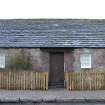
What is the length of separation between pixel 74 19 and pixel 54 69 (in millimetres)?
6559

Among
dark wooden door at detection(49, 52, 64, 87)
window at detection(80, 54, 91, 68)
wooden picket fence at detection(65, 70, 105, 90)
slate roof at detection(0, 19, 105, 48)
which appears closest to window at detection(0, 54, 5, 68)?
slate roof at detection(0, 19, 105, 48)

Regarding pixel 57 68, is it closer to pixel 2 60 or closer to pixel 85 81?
pixel 85 81

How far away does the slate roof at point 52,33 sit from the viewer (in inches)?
1125

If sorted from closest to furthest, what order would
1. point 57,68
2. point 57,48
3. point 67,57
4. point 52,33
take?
point 57,48, point 67,57, point 57,68, point 52,33

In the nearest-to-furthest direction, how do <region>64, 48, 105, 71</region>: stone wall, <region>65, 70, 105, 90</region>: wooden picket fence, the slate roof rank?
<region>65, 70, 105, 90</region>: wooden picket fence → <region>64, 48, 105, 71</region>: stone wall → the slate roof

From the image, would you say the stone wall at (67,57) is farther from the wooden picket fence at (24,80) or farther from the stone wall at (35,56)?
the wooden picket fence at (24,80)

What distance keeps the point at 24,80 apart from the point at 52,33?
215 inches

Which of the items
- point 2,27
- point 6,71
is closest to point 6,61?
point 6,71

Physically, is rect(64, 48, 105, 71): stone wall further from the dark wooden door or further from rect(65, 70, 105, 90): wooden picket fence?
rect(65, 70, 105, 90): wooden picket fence

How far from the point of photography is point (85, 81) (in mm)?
26156

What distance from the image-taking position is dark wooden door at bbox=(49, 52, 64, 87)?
94.9 ft

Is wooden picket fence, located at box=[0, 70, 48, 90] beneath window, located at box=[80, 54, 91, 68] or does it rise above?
beneath

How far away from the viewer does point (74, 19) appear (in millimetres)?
33812

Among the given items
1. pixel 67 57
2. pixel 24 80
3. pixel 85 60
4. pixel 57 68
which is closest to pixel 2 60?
pixel 24 80
